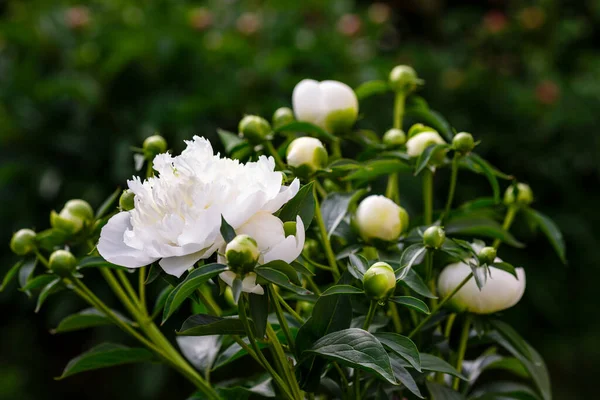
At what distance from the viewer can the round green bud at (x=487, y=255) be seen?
51 cm

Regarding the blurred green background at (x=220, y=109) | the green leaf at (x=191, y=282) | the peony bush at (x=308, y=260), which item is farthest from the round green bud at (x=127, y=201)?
the blurred green background at (x=220, y=109)

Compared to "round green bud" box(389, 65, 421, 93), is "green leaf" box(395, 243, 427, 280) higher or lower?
lower

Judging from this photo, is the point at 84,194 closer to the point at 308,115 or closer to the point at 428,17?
the point at 308,115

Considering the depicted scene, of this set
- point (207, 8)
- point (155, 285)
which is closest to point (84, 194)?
point (155, 285)

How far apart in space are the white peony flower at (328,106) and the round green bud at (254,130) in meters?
0.07

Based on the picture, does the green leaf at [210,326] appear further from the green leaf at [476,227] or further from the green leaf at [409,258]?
the green leaf at [476,227]

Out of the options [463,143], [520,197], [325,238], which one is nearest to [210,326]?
[325,238]

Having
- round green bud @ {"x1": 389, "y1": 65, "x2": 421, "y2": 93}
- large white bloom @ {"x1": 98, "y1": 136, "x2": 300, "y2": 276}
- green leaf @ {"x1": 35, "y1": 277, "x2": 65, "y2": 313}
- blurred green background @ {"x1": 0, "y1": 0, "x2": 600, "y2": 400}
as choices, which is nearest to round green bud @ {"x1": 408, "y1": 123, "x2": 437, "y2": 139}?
round green bud @ {"x1": 389, "y1": 65, "x2": 421, "y2": 93}

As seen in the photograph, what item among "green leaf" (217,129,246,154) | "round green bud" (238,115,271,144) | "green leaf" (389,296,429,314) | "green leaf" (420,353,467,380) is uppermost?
"round green bud" (238,115,271,144)

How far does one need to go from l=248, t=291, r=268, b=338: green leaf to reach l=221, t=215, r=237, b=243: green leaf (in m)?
0.05

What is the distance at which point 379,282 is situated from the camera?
0.46m

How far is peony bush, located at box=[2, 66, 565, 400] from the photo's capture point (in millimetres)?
436

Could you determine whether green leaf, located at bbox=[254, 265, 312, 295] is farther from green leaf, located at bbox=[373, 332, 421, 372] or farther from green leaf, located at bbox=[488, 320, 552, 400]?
green leaf, located at bbox=[488, 320, 552, 400]

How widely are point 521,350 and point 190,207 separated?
0.99ft
